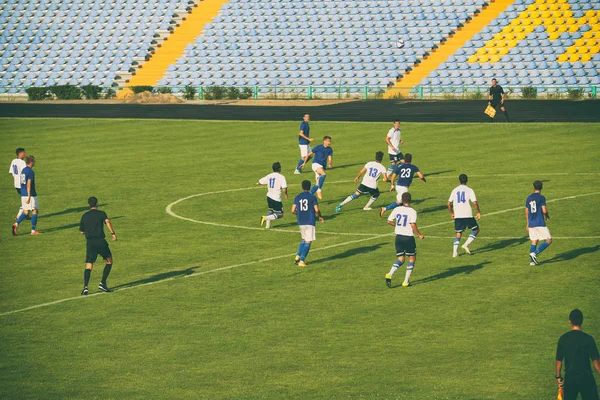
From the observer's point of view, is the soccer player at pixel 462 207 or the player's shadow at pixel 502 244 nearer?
the soccer player at pixel 462 207

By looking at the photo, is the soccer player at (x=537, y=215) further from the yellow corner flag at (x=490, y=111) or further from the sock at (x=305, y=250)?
the yellow corner flag at (x=490, y=111)

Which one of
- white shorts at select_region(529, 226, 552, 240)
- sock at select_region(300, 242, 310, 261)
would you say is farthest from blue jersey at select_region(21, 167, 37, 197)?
white shorts at select_region(529, 226, 552, 240)

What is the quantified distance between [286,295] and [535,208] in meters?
6.13

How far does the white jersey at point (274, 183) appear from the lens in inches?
1063

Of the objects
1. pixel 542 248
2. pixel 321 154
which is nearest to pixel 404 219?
pixel 542 248

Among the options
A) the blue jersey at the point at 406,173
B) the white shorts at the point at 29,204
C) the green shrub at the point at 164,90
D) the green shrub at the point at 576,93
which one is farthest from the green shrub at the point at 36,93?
the blue jersey at the point at 406,173

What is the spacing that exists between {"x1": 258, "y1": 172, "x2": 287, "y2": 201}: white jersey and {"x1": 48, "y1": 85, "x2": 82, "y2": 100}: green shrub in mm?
50371

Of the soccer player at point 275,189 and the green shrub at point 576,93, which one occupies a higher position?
the green shrub at point 576,93

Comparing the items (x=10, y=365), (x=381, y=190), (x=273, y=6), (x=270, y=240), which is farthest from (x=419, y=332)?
(x=273, y=6)

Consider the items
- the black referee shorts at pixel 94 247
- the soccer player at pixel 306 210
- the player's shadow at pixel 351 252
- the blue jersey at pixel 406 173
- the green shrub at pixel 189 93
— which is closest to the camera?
the black referee shorts at pixel 94 247

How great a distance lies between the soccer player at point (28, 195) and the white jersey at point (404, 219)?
1178 centimetres

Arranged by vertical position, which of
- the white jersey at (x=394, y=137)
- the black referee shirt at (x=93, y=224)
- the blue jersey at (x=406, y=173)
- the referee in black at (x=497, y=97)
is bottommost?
the black referee shirt at (x=93, y=224)

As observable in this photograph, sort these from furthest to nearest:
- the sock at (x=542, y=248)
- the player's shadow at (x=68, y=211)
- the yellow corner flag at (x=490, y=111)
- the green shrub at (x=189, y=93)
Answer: the green shrub at (x=189, y=93) < the yellow corner flag at (x=490, y=111) < the player's shadow at (x=68, y=211) < the sock at (x=542, y=248)

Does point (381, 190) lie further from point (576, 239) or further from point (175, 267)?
point (175, 267)
